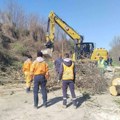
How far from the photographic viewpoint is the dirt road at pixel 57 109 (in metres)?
10.5

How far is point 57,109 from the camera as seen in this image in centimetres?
1151

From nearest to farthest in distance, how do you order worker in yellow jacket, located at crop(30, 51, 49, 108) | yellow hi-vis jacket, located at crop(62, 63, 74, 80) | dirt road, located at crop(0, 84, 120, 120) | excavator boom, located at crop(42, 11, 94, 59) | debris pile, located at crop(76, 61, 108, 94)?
1. dirt road, located at crop(0, 84, 120, 120)
2. worker in yellow jacket, located at crop(30, 51, 49, 108)
3. yellow hi-vis jacket, located at crop(62, 63, 74, 80)
4. debris pile, located at crop(76, 61, 108, 94)
5. excavator boom, located at crop(42, 11, 94, 59)

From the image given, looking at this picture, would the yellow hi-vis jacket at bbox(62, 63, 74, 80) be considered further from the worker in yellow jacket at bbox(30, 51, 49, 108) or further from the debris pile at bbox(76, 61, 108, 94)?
the debris pile at bbox(76, 61, 108, 94)

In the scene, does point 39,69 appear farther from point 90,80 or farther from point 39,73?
point 90,80

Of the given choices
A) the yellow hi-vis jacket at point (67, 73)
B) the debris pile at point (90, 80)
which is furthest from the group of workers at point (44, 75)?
the debris pile at point (90, 80)

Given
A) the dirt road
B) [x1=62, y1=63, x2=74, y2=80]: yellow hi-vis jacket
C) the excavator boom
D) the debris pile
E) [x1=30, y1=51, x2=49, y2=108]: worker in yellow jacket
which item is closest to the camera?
the dirt road

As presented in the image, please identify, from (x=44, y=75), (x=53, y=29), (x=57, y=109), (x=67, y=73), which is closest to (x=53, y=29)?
(x=53, y=29)

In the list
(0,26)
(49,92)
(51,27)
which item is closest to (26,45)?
(0,26)

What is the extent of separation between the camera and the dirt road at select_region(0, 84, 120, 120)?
10539 millimetres

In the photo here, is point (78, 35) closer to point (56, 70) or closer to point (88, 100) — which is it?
point (56, 70)

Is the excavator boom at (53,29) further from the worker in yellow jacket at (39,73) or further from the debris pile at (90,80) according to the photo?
the worker in yellow jacket at (39,73)

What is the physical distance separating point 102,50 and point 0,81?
1557 cm

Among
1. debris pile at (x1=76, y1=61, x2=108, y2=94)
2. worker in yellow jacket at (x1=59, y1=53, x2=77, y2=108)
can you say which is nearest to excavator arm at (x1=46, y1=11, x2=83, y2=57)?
debris pile at (x1=76, y1=61, x2=108, y2=94)

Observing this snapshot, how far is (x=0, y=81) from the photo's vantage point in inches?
722
